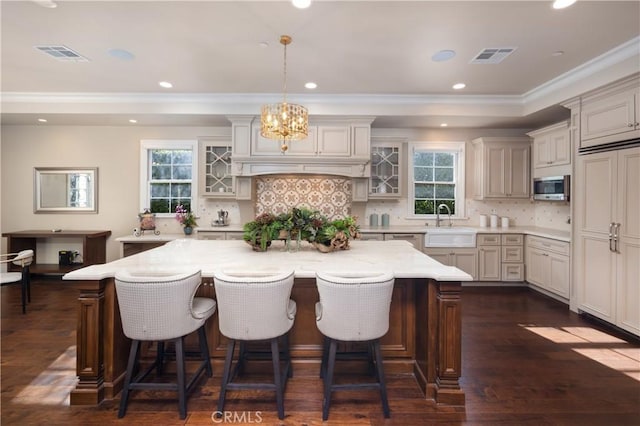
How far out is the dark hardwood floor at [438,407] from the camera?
1911mm

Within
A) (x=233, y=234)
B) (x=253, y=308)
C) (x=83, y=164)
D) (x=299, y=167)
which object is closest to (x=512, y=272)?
(x=299, y=167)

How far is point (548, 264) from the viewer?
431 centimetres

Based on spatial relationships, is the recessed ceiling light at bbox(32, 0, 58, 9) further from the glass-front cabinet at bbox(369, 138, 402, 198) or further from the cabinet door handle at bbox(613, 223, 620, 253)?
the cabinet door handle at bbox(613, 223, 620, 253)

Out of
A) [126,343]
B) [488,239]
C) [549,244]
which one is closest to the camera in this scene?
[126,343]

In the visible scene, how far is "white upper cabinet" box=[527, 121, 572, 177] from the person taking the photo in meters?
4.18

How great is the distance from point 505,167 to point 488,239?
4.22 feet

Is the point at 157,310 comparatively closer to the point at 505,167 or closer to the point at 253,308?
the point at 253,308

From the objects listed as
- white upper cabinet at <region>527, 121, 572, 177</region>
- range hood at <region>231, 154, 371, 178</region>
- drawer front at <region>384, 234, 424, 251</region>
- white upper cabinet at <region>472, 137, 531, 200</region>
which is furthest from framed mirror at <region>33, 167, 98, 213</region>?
white upper cabinet at <region>527, 121, 572, 177</region>

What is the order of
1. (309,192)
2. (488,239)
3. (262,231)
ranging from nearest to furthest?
(262,231), (488,239), (309,192)

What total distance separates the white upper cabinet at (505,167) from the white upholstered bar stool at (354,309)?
4.13m

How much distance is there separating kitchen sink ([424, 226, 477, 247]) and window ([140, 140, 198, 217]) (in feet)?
13.4

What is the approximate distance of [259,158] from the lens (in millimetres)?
4691

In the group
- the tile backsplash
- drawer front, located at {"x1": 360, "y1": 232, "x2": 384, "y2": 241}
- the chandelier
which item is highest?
the chandelier

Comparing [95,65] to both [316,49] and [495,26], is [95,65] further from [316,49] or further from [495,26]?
[495,26]
